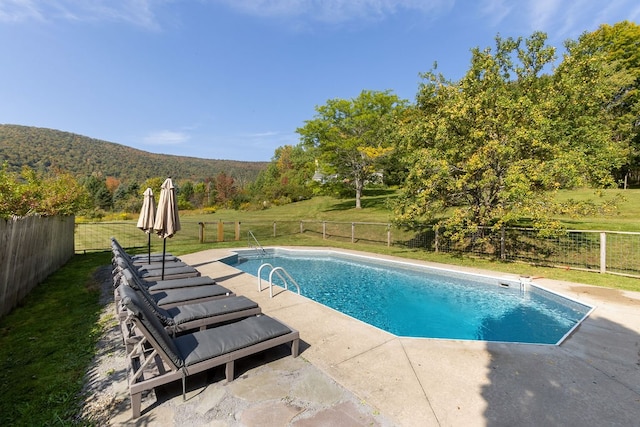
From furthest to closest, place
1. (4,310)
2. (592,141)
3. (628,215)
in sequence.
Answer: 1. (628,215)
2. (592,141)
3. (4,310)

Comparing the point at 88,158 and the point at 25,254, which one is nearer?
the point at 25,254

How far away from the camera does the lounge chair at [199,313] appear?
430 centimetres

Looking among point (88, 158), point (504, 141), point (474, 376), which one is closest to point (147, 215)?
point (474, 376)

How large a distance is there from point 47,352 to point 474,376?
5.85m

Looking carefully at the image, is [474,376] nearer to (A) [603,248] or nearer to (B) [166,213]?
(B) [166,213]

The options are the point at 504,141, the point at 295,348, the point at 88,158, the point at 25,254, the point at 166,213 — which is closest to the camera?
the point at 295,348

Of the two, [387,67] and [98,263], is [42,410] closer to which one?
[98,263]

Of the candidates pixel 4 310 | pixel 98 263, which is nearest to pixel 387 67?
Answer: pixel 98 263

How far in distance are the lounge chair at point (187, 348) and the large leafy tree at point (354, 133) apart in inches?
832

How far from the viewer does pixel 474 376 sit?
3.66 meters

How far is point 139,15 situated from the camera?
10.2 m

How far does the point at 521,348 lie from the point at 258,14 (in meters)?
14.6

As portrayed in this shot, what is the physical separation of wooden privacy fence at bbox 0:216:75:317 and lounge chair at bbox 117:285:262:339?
11.3ft

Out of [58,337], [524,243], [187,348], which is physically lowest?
[58,337]
